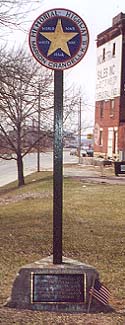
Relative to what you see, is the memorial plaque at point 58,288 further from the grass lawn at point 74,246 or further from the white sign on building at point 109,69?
the white sign on building at point 109,69

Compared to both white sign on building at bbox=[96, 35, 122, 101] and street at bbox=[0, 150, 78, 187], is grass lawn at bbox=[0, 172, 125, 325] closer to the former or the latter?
street at bbox=[0, 150, 78, 187]

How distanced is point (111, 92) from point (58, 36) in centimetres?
4056

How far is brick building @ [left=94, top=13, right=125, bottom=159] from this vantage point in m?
42.9

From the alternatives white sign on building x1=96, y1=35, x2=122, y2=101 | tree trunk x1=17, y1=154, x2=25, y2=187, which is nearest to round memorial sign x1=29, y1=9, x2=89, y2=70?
tree trunk x1=17, y1=154, x2=25, y2=187

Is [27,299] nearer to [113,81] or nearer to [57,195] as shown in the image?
[57,195]

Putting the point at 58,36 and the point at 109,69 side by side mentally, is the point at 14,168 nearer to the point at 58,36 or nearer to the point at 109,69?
the point at 109,69

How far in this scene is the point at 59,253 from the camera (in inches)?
223

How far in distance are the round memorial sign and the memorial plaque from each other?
2.36 m

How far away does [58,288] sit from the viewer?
5.29 meters

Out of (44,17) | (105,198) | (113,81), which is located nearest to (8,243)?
(44,17)

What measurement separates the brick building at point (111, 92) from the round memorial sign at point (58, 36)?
3560cm

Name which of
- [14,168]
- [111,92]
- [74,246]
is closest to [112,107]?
[111,92]

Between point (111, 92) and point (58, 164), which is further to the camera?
point (111, 92)

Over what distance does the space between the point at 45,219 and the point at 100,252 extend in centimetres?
382
